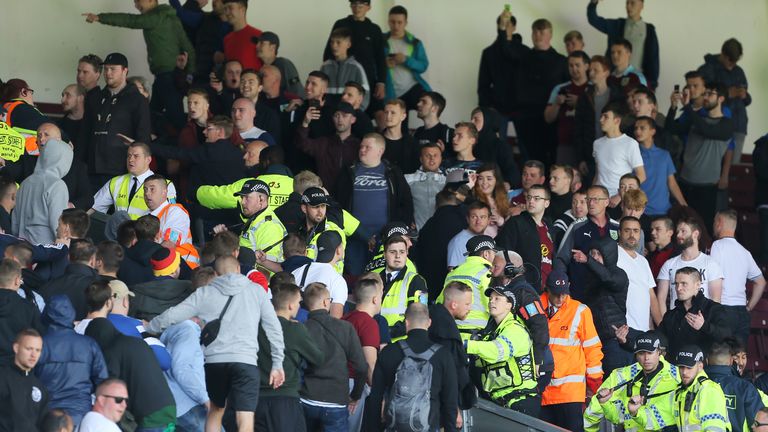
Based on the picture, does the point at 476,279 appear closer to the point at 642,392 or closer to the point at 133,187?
the point at 642,392

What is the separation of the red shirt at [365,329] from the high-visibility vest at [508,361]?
614 mm

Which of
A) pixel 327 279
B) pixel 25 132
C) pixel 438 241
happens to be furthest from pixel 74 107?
pixel 327 279

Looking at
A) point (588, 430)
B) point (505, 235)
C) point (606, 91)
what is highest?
point (606, 91)

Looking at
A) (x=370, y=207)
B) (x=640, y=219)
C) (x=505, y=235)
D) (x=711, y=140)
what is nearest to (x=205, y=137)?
(x=370, y=207)

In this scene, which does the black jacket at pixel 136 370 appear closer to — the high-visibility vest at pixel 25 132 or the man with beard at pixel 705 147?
the high-visibility vest at pixel 25 132

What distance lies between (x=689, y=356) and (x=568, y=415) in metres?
0.97

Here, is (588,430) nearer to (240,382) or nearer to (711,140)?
(240,382)

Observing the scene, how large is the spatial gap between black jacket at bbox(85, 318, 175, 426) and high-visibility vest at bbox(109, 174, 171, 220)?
9.71ft

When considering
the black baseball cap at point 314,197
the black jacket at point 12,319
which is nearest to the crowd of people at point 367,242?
the black jacket at point 12,319

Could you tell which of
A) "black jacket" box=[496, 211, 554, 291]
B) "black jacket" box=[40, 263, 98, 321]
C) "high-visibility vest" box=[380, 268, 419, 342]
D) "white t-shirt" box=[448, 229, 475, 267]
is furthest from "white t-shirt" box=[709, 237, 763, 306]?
"black jacket" box=[40, 263, 98, 321]

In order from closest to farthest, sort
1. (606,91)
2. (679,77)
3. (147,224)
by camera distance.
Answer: (147,224) → (606,91) → (679,77)

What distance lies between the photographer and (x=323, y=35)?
56.4ft

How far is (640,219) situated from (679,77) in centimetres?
487

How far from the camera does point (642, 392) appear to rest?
11.2 meters
